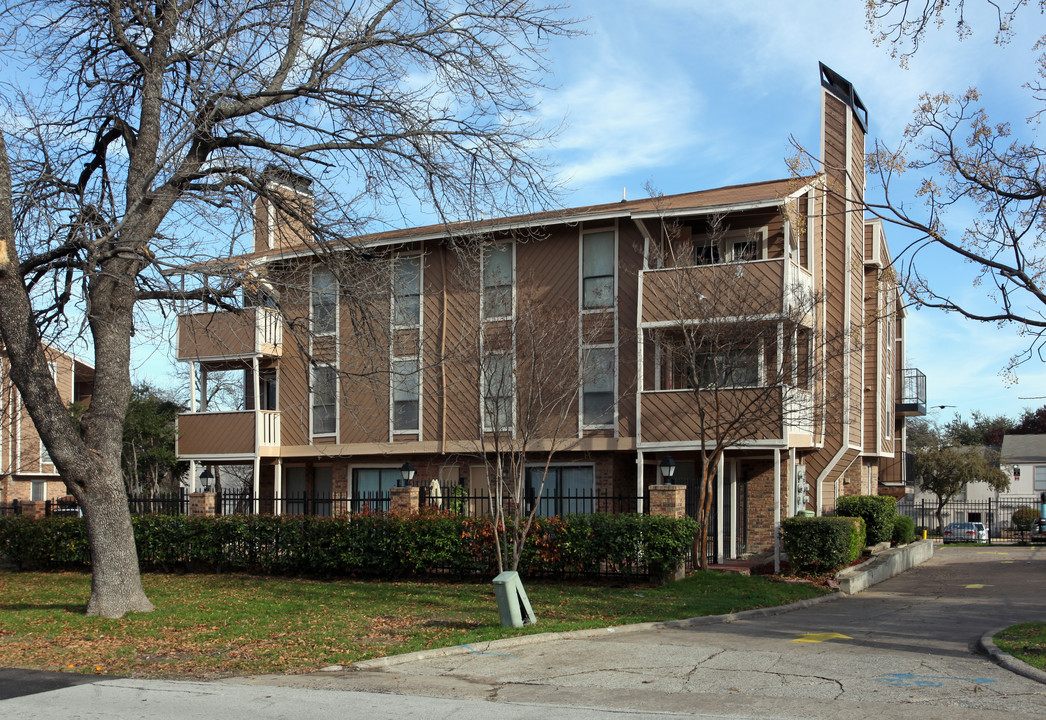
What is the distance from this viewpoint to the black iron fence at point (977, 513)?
38.8 m

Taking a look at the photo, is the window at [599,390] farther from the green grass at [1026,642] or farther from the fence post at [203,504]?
the green grass at [1026,642]

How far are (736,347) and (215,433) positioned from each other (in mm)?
14626

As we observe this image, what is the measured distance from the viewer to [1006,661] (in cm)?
977

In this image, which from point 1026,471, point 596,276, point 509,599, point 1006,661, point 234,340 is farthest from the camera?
point 1026,471

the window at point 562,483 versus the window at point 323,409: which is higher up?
the window at point 323,409

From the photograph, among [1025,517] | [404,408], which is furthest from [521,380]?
[1025,517]

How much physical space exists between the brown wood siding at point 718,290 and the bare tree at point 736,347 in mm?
21

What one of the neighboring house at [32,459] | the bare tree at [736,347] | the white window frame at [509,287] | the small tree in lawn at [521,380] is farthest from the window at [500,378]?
the neighboring house at [32,459]

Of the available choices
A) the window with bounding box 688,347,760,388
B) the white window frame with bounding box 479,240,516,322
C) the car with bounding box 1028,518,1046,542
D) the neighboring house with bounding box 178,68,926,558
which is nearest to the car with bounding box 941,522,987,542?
the car with bounding box 1028,518,1046,542

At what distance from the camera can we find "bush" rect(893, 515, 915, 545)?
24.8 metres

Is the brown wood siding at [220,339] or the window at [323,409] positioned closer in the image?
the brown wood siding at [220,339]

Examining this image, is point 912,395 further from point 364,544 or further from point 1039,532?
point 364,544

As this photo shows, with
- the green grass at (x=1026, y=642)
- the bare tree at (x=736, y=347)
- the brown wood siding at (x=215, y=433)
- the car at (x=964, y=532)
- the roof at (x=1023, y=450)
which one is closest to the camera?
the green grass at (x=1026, y=642)

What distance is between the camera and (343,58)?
13656 millimetres
